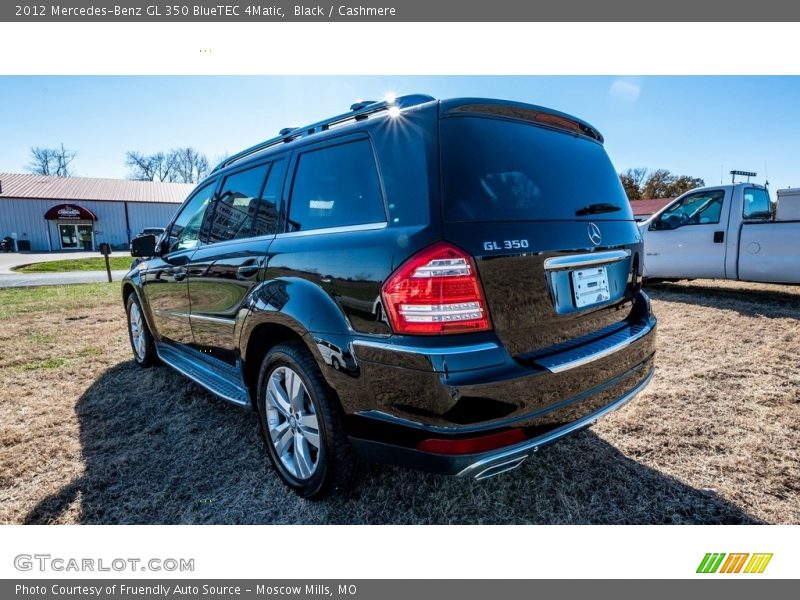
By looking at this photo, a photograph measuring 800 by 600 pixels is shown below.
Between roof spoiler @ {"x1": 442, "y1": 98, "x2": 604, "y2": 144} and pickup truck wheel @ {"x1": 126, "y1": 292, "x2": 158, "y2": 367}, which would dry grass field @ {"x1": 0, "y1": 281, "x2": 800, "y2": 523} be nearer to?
pickup truck wheel @ {"x1": 126, "y1": 292, "x2": 158, "y2": 367}

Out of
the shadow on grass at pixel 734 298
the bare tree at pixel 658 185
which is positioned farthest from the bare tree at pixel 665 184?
the shadow on grass at pixel 734 298

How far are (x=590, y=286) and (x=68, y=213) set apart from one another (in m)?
42.2

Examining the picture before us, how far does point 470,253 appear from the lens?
164 cm

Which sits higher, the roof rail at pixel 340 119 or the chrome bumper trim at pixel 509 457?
the roof rail at pixel 340 119

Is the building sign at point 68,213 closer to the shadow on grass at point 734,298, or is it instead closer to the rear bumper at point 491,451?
the shadow on grass at point 734,298

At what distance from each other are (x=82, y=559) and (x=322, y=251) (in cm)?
171

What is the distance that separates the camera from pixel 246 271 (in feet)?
8.48

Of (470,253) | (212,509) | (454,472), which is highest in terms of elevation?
(470,253)

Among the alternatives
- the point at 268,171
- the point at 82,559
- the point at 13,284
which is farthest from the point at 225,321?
the point at 13,284

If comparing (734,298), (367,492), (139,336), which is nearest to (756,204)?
(734,298)

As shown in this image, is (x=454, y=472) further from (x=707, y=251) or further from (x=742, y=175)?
(x=742, y=175)

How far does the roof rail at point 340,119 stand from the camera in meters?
1.96

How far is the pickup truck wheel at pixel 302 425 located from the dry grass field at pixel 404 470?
6.0 inches

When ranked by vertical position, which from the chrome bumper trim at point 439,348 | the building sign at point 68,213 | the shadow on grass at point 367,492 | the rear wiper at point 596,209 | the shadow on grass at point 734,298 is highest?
the building sign at point 68,213
